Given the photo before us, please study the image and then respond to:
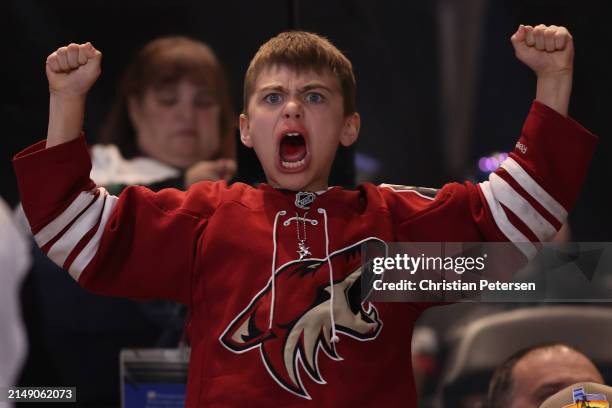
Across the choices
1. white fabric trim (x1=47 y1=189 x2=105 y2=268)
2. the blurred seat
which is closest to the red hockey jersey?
white fabric trim (x1=47 y1=189 x2=105 y2=268)

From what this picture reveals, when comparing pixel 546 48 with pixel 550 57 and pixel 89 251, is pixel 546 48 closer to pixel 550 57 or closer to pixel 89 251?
pixel 550 57

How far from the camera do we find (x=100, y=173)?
1.84 metres

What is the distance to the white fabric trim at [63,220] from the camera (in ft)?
4.19

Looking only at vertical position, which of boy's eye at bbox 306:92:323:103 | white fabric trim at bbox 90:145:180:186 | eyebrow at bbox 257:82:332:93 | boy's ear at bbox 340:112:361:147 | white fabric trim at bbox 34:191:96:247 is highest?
eyebrow at bbox 257:82:332:93

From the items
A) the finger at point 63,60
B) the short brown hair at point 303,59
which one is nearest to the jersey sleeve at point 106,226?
the finger at point 63,60

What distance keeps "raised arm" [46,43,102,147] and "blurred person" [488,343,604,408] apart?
2.51 ft

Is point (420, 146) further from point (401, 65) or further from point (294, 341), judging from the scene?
point (294, 341)

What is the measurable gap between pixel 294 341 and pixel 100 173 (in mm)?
743

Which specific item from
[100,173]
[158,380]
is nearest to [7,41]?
[100,173]

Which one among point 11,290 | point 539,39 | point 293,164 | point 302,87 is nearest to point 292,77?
point 302,87

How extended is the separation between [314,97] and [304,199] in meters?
0.15

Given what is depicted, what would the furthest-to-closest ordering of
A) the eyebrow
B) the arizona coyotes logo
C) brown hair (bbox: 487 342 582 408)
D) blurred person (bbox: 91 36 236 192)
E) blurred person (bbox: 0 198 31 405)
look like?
blurred person (bbox: 91 36 236 192), blurred person (bbox: 0 198 31 405), brown hair (bbox: 487 342 582 408), the eyebrow, the arizona coyotes logo

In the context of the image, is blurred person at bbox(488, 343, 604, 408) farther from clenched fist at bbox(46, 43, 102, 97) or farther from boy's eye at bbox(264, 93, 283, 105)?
clenched fist at bbox(46, 43, 102, 97)

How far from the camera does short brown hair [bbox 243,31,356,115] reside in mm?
1370
